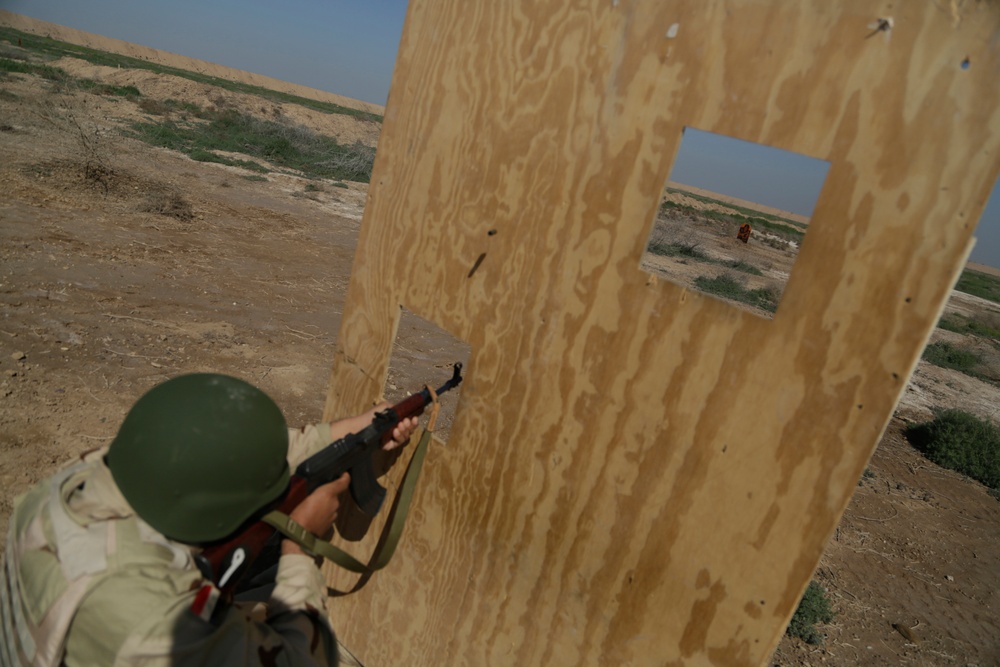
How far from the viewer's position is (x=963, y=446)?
7738 mm

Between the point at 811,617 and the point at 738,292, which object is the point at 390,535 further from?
the point at 738,292

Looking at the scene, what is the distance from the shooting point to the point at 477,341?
2.21m

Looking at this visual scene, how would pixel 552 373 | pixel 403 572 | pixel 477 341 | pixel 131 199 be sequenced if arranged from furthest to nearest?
1. pixel 131 199
2. pixel 403 572
3. pixel 477 341
4. pixel 552 373

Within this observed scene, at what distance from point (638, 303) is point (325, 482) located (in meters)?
1.30

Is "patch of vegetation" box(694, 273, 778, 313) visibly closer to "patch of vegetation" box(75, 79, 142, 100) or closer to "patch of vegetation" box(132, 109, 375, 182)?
"patch of vegetation" box(132, 109, 375, 182)

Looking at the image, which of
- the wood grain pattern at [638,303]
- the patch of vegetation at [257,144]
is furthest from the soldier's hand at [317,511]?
the patch of vegetation at [257,144]

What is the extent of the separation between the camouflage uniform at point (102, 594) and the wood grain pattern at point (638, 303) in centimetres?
90

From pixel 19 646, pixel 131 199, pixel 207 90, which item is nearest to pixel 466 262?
pixel 19 646

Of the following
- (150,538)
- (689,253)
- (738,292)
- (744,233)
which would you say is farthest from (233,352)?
(744,233)

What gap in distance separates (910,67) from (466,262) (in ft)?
4.70

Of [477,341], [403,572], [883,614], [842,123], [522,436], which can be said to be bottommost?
[883,614]

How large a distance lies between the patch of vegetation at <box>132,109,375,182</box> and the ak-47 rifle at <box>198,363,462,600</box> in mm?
14783

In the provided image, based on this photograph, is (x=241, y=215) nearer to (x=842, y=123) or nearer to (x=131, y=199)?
(x=131, y=199)

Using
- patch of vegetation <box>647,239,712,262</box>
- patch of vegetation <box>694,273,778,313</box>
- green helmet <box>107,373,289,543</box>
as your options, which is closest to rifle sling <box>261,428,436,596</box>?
green helmet <box>107,373,289,543</box>
